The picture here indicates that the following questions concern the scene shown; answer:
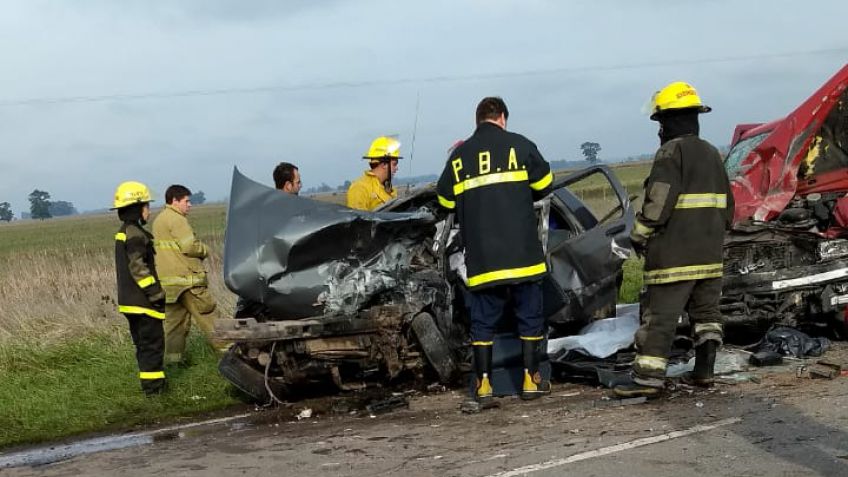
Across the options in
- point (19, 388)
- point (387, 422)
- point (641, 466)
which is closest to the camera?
point (641, 466)

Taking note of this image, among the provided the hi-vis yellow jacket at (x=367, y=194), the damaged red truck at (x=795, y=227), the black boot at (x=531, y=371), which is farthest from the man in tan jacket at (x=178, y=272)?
the damaged red truck at (x=795, y=227)

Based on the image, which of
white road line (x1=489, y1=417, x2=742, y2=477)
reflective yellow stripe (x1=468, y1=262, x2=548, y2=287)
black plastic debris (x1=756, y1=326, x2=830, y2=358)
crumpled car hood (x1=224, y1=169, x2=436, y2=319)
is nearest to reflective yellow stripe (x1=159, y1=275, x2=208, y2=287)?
crumpled car hood (x1=224, y1=169, x2=436, y2=319)

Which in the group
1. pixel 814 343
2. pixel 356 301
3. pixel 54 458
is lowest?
pixel 54 458

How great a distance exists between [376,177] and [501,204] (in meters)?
2.47

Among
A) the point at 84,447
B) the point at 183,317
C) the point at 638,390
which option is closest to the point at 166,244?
the point at 183,317

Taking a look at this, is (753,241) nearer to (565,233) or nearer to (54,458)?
(565,233)

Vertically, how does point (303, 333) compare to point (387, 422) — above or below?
above

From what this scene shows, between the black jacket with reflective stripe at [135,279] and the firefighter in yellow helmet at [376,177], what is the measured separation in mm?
1841

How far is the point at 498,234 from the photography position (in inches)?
215

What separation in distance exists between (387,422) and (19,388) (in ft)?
12.1

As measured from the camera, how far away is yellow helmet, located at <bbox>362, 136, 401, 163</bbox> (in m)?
7.70

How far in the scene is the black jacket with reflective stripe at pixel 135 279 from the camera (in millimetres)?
6609

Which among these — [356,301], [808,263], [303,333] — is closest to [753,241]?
[808,263]

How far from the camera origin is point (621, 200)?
7242 mm
